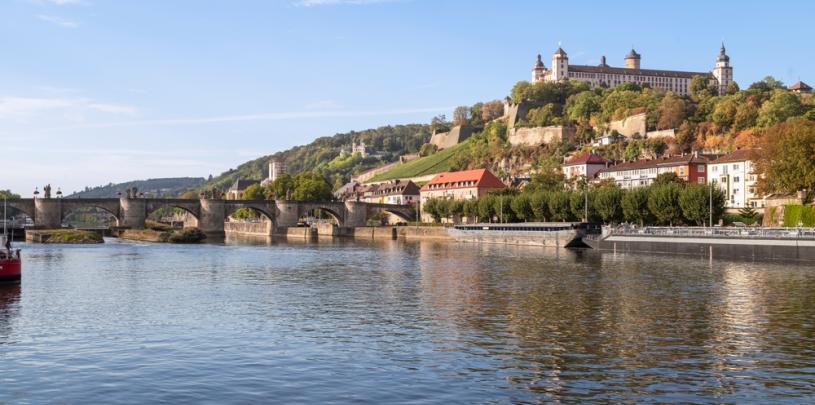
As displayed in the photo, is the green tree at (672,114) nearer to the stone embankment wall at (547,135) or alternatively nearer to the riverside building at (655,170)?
the riverside building at (655,170)

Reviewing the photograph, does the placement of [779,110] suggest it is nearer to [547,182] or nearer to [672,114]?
[672,114]

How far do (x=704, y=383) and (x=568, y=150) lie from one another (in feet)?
531

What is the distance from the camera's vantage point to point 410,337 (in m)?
31.3

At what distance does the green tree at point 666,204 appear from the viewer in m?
92.8

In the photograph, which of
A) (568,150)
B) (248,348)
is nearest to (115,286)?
(248,348)

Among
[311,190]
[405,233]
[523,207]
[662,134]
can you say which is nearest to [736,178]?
[523,207]

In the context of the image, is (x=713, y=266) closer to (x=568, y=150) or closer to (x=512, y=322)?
(x=512, y=322)

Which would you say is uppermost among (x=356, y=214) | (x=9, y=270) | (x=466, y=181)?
(x=466, y=181)

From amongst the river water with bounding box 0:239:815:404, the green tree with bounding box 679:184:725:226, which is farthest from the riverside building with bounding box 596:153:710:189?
the river water with bounding box 0:239:815:404

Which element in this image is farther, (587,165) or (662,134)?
(662,134)

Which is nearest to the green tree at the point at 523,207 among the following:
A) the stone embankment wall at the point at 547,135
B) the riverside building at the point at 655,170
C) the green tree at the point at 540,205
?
the green tree at the point at 540,205

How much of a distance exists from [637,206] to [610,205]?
14.0 ft

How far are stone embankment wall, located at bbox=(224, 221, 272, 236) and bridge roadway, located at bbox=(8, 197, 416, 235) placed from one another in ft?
6.73

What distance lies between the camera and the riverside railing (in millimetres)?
71062
